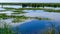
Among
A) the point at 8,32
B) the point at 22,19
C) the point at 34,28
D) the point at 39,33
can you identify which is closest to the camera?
the point at 8,32

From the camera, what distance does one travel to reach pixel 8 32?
6227 millimetres

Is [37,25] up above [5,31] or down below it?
below

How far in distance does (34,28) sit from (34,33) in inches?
43.7

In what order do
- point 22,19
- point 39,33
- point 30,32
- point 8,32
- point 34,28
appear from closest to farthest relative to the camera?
point 8,32
point 39,33
point 30,32
point 34,28
point 22,19

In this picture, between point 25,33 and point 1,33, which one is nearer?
point 1,33

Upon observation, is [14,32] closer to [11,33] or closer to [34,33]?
[11,33]

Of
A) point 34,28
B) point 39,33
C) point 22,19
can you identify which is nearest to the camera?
point 39,33

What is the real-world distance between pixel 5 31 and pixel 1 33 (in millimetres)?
173

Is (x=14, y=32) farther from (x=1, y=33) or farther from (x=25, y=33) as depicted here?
(x=25, y=33)

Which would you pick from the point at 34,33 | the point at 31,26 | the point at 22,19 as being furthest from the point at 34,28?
the point at 22,19

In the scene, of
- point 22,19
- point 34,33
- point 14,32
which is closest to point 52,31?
point 14,32

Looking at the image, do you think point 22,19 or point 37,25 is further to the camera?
point 22,19

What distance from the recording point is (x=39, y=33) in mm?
7867

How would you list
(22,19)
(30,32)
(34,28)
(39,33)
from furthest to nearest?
(22,19) → (34,28) → (30,32) → (39,33)
